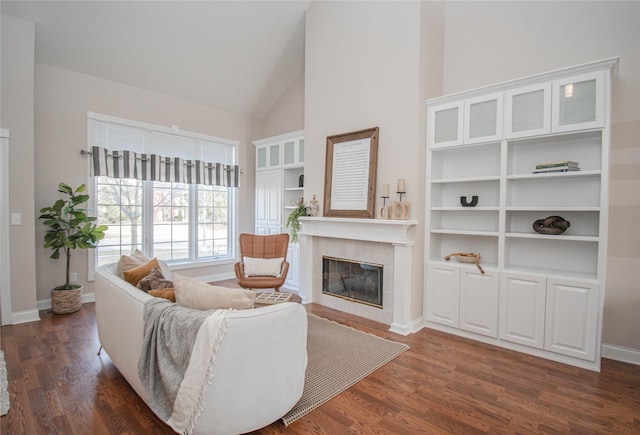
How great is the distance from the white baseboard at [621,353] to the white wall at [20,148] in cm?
587

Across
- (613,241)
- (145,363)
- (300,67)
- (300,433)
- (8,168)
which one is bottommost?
(300,433)

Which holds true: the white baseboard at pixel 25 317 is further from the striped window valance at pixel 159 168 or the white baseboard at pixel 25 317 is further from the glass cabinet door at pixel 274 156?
the glass cabinet door at pixel 274 156

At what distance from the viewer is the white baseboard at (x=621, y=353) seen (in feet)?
9.16

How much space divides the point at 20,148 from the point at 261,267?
3.01 meters

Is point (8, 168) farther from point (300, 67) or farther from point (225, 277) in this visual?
point (300, 67)

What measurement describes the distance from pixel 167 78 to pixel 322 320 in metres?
4.15

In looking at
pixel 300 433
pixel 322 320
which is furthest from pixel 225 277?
pixel 300 433

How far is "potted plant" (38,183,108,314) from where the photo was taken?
3762 millimetres

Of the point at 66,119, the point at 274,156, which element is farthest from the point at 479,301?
the point at 66,119

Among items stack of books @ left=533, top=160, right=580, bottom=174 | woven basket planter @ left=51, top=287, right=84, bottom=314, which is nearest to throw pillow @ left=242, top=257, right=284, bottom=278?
woven basket planter @ left=51, top=287, right=84, bottom=314

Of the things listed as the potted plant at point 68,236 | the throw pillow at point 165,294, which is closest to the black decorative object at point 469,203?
the throw pillow at point 165,294

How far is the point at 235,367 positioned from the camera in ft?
5.31

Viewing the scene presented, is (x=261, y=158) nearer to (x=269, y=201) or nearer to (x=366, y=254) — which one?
(x=269, y=201)

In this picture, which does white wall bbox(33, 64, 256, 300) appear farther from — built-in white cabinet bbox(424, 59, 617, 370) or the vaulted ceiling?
built-in white cabinet bbox(424, 59, 617, 370)
